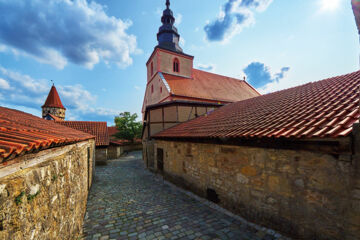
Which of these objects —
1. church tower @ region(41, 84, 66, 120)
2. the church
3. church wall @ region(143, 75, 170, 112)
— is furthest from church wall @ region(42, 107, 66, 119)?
church wall @ region(143, 75, 170, 112)

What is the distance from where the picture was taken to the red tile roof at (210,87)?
55.5ft

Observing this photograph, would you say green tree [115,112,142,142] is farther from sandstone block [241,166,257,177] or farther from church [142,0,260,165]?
sandstone block [241,166,257,177]

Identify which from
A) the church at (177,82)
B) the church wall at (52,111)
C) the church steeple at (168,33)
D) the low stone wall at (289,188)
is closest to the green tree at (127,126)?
the church at (177,82)

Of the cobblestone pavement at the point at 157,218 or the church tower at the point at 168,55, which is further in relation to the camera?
the church tower at the point at 168,55

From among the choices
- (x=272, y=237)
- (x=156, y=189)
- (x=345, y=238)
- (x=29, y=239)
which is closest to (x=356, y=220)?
(x=345, y=238)

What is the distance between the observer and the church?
51.2 feet

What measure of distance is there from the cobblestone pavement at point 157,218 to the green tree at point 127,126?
59.1 feet

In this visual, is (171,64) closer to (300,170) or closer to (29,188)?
(300,170)

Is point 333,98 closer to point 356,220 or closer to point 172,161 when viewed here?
point 356,220

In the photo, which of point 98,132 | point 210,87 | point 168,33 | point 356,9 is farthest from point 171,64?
point 356,9

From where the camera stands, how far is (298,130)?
11.0 ft

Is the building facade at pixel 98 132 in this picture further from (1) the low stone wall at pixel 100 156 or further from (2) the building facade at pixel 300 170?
(2) the building facade at pixel 300 170

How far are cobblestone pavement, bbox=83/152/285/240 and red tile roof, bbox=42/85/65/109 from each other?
106 feet

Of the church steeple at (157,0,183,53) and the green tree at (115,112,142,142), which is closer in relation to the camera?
the church steeple at (157,0,183,53)
